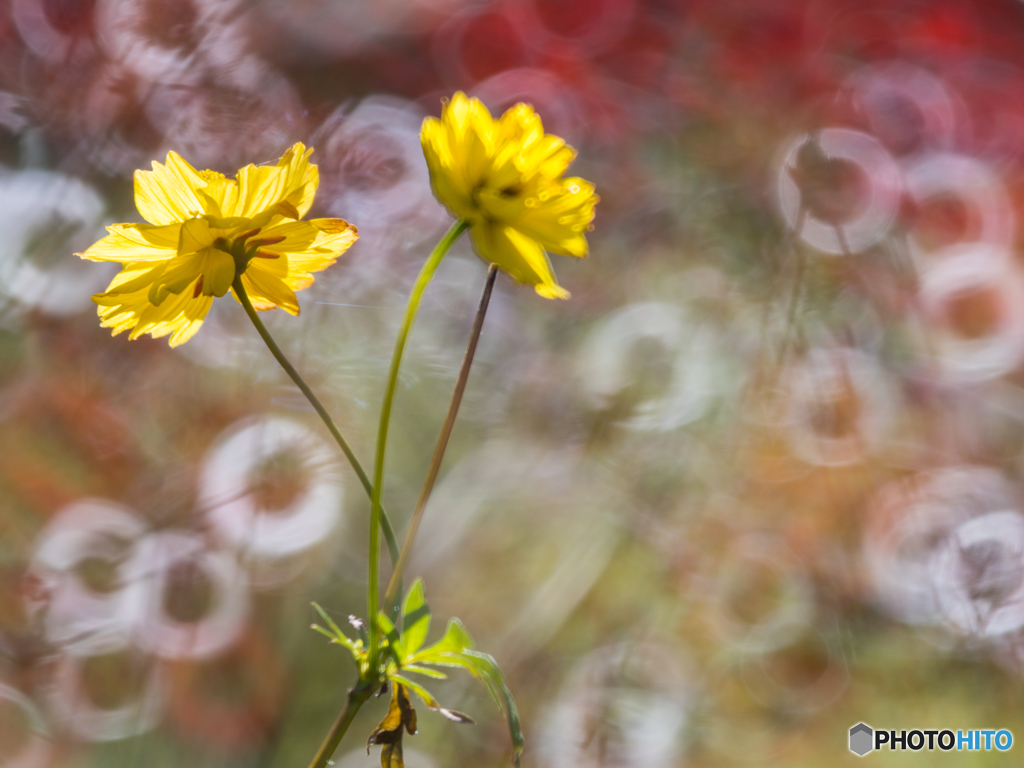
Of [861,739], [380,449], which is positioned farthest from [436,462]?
[861,739]

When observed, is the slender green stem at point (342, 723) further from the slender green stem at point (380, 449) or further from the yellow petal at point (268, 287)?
the yellow petal at point (268, 287)

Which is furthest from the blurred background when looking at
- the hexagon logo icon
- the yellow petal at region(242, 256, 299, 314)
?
the yellow petal at region(242, 256, 299, 314)

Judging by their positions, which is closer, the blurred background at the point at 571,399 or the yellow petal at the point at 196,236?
the yellow petal at the point at 196,236

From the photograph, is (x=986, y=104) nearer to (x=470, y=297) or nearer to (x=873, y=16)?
(x=873, y=16)

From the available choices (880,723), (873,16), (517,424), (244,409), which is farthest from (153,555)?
(873,16)

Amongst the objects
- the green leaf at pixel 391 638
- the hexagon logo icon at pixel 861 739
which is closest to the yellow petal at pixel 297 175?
the green leaf at pixel 391 638
